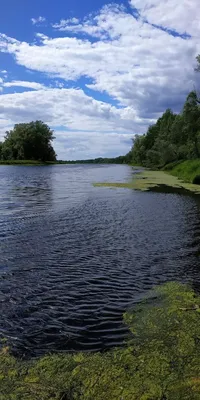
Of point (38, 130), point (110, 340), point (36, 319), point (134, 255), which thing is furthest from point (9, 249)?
point (38, 130)

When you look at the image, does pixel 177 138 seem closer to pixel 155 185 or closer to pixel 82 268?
pixel 155 185

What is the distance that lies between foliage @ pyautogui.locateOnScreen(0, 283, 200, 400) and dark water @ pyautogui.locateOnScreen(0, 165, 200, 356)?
493mm

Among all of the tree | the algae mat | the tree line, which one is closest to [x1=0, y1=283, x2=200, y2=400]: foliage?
the algae mat

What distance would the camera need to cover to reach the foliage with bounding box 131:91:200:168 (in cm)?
5869

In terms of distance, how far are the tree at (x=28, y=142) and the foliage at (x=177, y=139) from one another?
45.1 metres

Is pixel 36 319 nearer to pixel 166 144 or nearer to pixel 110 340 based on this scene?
pixel 110 340

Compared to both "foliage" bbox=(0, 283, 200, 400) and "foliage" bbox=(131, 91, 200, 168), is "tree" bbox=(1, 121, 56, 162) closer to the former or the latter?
"foliage" bbox=(131, 91, 200, 168)

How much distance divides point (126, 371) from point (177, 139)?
8838 centimetres

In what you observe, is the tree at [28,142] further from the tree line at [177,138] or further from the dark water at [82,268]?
the dark water at [82,268]

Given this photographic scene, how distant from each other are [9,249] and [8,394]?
29.7 feet

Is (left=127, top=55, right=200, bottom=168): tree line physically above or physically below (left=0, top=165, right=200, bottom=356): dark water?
above

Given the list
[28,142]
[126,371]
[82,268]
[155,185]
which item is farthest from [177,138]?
[28,142]

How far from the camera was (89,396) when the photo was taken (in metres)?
5.36

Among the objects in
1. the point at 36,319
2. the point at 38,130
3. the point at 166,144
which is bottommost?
the point at 36,319
